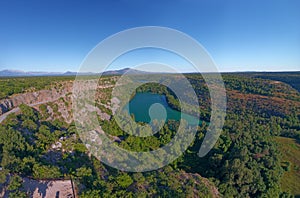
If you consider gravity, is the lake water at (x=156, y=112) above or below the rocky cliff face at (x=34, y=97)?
below

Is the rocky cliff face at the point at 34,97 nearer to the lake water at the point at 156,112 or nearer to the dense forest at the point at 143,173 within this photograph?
the dense forest at the point at 143,173

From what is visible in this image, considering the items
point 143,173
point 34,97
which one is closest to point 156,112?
point 34,97

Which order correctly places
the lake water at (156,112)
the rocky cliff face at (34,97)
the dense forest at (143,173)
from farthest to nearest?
the lake water at (156,112) → the rocky cliff face at (34,97) → the dense forest at (143,173)

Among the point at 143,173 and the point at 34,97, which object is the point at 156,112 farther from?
the point at 143,173

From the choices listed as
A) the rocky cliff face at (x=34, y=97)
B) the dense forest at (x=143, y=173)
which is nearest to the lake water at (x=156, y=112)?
the dense forest at (x=143, y=173)

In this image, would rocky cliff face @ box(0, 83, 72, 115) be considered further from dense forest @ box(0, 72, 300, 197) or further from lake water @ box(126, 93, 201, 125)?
lake water @ box(126, 93, 201, 125)

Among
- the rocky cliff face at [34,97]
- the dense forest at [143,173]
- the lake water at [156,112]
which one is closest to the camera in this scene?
the dense forest at [143,173]

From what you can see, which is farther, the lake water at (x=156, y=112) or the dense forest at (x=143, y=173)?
the lake water at (x=156, y=112)

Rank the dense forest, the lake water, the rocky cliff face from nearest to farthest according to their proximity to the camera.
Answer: the dense forest
the rocky cliff face
the lake water

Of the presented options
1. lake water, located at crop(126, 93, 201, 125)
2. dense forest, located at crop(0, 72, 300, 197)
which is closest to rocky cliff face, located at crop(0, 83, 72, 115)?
dense forest, located at crop(0, 72, 300, 197)
